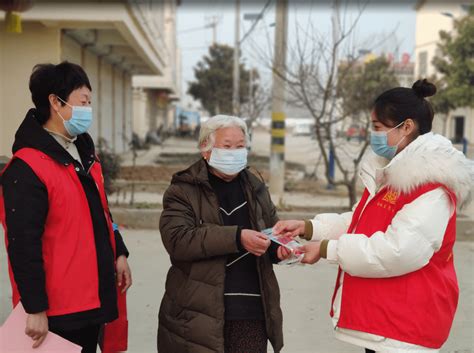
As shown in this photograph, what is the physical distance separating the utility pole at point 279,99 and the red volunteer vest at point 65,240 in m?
7.95

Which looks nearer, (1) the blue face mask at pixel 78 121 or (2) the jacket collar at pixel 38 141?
(2) the jacket collar at pixel 38 141

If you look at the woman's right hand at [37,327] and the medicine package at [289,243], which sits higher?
the medicine package at [289,243]

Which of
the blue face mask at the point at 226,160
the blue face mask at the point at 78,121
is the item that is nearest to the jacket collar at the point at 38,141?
the blue face mask at the point at 78,121

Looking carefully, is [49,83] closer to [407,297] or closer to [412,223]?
[412,223]

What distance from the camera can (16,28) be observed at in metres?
7.00

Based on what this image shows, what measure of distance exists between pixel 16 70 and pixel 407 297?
974 cm

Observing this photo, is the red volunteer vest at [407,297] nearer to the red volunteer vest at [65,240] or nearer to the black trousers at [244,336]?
the black trousers at [244,336]

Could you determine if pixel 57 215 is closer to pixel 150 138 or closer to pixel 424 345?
pixel 424 345

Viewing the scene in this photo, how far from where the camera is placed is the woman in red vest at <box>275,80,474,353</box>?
2.09m

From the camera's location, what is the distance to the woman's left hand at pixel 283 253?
2502 millimetres

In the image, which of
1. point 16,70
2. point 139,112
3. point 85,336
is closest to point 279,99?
point 16,70

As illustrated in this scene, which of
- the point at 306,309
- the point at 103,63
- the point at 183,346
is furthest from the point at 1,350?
the point at 103,63

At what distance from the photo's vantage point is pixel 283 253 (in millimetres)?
2520

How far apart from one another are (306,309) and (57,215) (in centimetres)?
311
